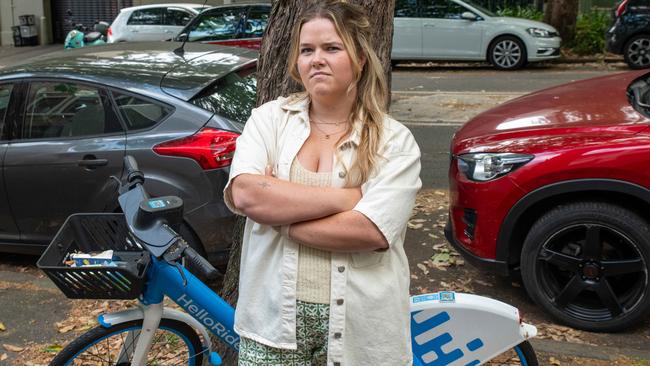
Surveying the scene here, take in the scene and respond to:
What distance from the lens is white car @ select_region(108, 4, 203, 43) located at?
16156 millimetres

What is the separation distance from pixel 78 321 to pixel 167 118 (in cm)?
140

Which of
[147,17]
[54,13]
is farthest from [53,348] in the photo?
[54,13]

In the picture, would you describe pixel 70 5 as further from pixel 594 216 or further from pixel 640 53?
pixel 594 216

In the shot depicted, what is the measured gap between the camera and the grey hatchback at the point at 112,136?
4836 mm

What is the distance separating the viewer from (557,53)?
611 inches

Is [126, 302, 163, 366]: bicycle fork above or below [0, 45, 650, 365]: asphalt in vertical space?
above

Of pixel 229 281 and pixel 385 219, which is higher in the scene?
pixel 385 219

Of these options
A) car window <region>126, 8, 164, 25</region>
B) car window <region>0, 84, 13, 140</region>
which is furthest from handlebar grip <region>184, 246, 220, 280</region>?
car window <region>126, 8, 164, 25</region>

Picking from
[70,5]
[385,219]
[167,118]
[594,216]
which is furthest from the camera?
[70,5]

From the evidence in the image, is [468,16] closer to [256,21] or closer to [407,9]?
[407,9]

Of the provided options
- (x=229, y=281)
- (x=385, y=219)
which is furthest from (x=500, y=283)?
(x=385, y=219)

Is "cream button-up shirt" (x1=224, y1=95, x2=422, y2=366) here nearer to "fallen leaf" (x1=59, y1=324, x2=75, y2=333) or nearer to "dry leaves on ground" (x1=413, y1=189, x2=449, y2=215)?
"fallen leaf" (x1=59, y1=324, x2=75, y2=333)

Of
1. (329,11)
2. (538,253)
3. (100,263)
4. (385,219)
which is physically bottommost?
(538,253)

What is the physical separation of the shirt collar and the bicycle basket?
2.24 ft
